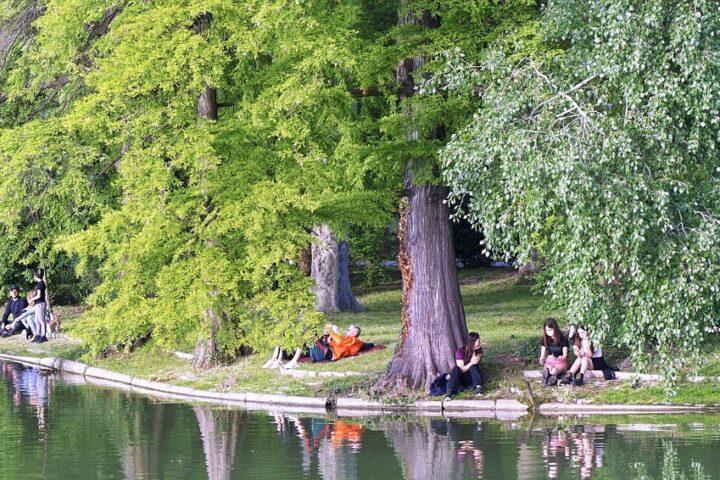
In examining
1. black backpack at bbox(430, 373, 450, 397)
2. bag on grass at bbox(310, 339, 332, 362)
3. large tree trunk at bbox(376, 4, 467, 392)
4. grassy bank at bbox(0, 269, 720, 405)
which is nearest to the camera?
grassy bank at bbox(0, 269, 720, 405)

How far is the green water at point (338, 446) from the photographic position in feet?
48.3

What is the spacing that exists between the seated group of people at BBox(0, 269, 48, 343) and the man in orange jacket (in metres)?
10.7

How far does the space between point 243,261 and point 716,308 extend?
851 cm

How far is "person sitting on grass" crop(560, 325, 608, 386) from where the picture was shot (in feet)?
65.6

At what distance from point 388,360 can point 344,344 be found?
123cm

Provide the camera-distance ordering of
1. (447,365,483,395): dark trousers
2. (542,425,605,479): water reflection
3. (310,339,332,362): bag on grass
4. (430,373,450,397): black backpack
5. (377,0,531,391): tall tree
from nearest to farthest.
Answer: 1. (542,425,605,479): water reflection
2. (377,0,531,391): tall tree
3. (447,365,483,395): dark trousers
4. (430,373,450,397): black backpack
5. (310,339,332,362): bag on grass

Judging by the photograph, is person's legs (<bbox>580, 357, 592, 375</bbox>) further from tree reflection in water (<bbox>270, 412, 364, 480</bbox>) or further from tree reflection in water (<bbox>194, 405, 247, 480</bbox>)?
tree reflection in water (<bbox>194, 405, 247, 480</bbox>)

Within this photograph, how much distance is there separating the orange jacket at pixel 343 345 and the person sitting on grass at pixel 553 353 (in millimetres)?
4287

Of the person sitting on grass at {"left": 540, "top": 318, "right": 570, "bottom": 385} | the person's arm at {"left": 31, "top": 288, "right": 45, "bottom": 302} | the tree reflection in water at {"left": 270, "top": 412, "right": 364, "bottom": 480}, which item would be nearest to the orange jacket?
the tree reflection in water at {"left": 270, "top": 412, "right": 364, "bottom": 480}

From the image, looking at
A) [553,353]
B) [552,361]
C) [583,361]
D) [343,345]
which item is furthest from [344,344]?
[583,361]

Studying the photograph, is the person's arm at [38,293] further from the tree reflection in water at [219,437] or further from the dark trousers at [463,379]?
the dark trousers at [463,379]

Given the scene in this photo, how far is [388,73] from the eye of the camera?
20.5 metres

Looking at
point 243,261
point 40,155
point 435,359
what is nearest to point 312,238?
point 243,261

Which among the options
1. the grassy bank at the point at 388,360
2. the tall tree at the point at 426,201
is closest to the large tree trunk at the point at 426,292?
the tall tree at the point at 426,201
